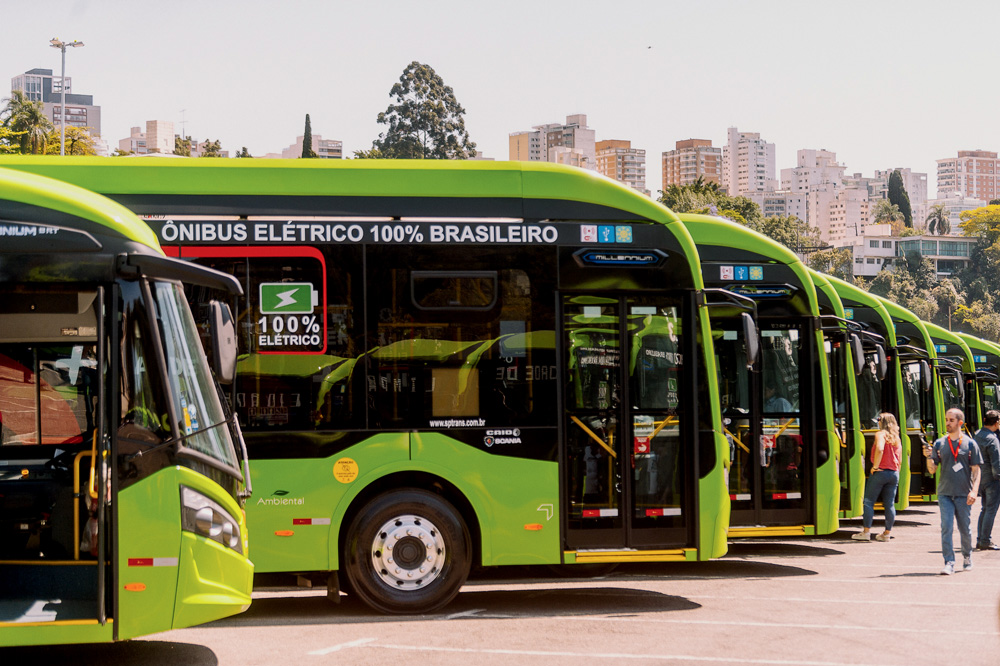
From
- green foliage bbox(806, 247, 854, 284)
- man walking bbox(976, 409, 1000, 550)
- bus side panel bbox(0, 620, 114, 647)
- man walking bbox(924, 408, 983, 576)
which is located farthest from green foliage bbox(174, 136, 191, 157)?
bus side panel bbox(0, 620, 114, 647)

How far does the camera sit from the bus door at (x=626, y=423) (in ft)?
31.6

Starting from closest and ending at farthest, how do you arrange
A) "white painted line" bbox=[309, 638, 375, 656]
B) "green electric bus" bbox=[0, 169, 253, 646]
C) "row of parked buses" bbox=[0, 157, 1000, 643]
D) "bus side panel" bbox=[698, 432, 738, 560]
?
"green electric bus" bbox=[0, 169, 253, 646]
"white painted line" bbox=[309, 638, 375, 656]
"row of parked buses" bbox=[0, 157, 1000, 643]
"bus side panel" bbox=[698, 432, 738, 560]

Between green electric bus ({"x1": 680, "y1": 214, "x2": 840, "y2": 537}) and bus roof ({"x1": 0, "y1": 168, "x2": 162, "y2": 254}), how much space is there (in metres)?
7.16

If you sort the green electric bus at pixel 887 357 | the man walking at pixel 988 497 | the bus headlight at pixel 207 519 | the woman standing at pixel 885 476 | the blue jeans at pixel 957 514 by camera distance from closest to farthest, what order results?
the bus headlight at pixel 207 519 → the blue jeans at pixel 957 514 → the man walking at pixel 988 497 → the woman standing at pixel 885 476 → the green electric bus at pixel 887 357

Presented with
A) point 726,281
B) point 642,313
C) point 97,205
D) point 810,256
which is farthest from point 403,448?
point 810,256

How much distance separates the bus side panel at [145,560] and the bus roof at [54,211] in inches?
56.1

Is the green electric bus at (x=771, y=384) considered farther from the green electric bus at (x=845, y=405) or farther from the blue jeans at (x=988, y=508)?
the blue jeans at (x=988, y=508)

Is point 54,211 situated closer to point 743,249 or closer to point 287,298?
point 287,298

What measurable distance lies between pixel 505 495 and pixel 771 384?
4890 mm

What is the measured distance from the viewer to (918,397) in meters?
19.7

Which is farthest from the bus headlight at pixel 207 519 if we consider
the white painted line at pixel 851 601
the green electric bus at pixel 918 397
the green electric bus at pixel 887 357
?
the green electric bus at pixel 918 397

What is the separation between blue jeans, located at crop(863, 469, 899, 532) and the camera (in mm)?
15430

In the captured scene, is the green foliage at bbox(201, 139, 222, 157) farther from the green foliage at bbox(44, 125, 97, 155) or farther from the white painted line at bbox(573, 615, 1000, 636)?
the white painted line at bbox(573, 615, 1000, 636)

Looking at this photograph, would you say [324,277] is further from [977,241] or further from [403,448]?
[977,241]
